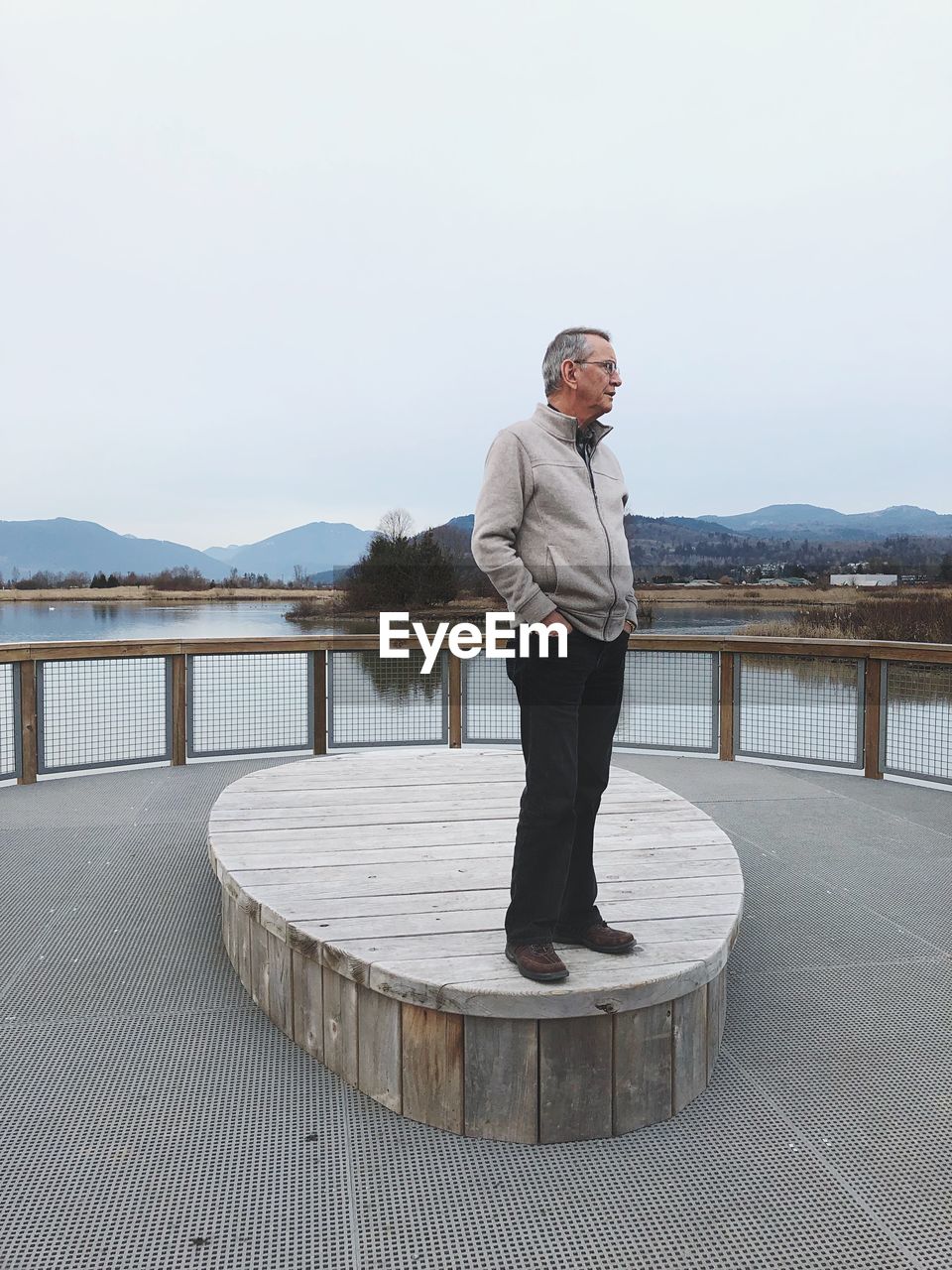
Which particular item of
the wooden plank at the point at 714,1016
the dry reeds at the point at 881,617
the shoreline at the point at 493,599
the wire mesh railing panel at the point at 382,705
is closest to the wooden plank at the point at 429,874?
the wooden plank at the point at 714,1016

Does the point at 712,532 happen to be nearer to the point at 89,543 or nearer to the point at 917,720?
the point at 917,720

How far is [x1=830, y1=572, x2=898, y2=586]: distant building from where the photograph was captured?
10766 millimetres

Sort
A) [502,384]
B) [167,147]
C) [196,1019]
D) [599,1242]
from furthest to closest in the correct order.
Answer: [502,384] < [167,147] < [196,1019] < [599,1242]

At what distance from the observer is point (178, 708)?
5.05 metres

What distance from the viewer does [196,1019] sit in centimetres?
192

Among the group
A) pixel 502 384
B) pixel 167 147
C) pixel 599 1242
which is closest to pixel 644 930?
pixel 599 1242

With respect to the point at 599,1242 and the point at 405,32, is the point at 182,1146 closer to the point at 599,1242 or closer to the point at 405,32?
the point at 599,1242

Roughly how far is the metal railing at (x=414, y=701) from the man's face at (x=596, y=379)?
141 inches

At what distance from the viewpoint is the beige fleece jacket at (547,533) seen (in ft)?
5.03

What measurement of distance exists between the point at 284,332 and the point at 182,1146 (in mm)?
15236

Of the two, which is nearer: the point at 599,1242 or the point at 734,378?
the point at 599,1242

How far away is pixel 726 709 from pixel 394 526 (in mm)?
8735

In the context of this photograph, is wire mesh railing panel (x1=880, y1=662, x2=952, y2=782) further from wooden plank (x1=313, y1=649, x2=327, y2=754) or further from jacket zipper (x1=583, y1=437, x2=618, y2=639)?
jacket zipper (x1=583, y1=437, x2=618, y2=639)

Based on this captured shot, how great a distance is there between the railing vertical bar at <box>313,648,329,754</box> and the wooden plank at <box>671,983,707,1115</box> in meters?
3.96
